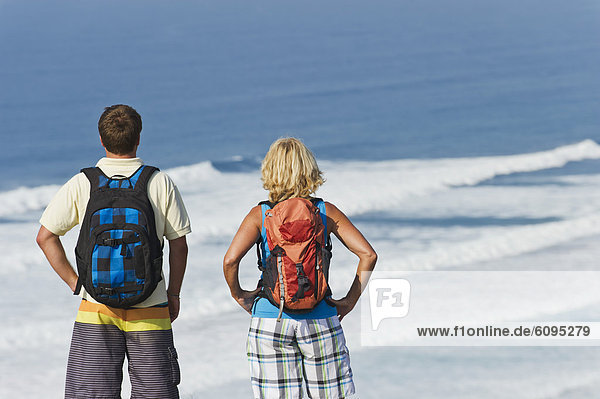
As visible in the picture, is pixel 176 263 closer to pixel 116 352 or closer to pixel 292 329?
pixel 116 352

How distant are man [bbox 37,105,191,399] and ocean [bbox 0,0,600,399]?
3.62 meters

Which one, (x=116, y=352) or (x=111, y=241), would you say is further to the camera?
(x=116, y=352)

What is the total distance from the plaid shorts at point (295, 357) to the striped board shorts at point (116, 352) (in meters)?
0.34

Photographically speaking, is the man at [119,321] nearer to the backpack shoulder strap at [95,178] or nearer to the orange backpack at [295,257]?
the backpack shoulder strap at [95,178]

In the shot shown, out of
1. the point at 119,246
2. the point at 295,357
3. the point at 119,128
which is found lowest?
the point at 295,357

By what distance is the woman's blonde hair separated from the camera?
3064 mm

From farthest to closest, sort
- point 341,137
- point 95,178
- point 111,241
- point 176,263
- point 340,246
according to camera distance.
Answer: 1. point 341,137
2. point 340,246
3. point 176,263
4. point 95,178
5. point 111,241

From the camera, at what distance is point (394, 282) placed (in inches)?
340

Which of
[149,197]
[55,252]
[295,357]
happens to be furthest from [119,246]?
[295,357]

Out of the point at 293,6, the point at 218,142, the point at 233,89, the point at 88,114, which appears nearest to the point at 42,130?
the point at 88,114

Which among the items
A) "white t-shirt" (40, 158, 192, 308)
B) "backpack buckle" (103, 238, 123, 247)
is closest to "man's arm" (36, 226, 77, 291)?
"white t-shirt" (40, 158, 192, 308)

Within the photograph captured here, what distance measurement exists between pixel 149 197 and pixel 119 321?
0.49 metres

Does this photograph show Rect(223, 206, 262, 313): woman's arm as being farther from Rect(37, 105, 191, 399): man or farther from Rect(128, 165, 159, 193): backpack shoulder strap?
Rect(128, 165, 159, 193): backpack shoulder strap

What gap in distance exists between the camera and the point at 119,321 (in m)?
3.10
